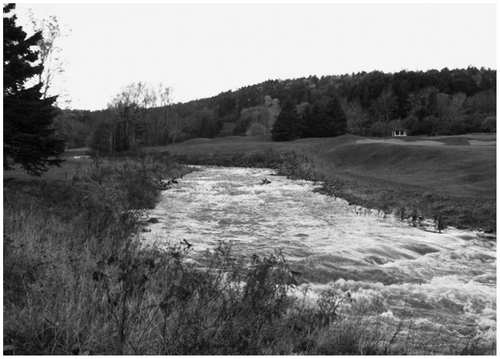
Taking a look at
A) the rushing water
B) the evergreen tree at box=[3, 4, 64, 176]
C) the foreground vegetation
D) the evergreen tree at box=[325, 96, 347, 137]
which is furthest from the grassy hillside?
the evergreen tree at box=[325, 96, 347, 137]

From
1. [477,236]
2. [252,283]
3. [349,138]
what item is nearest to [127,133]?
[349,138]

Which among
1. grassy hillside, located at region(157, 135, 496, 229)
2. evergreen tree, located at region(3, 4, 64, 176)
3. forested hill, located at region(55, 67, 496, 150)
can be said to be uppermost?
forested hill, located at region(55, 67, 496, 150)

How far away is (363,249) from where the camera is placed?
38.5ft

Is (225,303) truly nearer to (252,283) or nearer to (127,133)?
(252,283)

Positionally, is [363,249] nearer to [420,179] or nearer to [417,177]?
[420,179]

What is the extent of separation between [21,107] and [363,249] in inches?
462

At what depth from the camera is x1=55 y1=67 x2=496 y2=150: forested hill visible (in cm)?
7244

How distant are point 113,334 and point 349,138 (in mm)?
55579

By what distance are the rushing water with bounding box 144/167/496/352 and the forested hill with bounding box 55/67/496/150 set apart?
163 ft

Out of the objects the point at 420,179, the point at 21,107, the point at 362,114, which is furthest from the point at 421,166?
the point at 362,114

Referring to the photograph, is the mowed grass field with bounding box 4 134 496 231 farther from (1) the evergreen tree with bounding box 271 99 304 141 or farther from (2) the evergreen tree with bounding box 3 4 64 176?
(1) the evergreen tree with bounding box 271 99 304 141

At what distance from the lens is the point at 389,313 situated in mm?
7246

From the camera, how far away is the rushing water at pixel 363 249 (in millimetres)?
7711

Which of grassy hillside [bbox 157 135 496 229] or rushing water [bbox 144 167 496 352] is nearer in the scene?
rushing water [bbox 144 167 496 352]
